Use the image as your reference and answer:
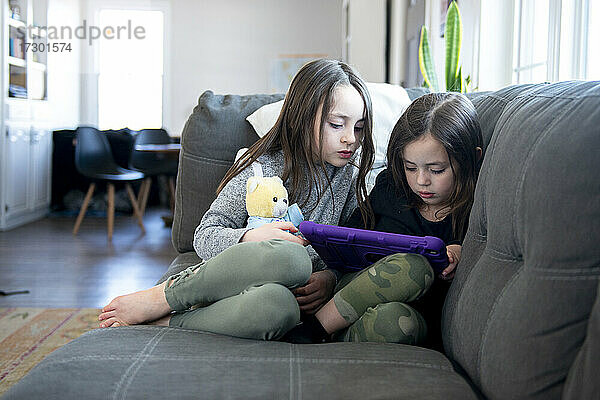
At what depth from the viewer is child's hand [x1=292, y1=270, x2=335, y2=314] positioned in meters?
1.40

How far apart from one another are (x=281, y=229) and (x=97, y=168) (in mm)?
4388

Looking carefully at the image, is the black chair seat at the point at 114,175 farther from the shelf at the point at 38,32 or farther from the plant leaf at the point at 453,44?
the plant leaf at the point at 453,44

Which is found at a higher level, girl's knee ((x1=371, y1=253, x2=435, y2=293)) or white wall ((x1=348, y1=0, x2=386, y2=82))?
white wall ((x1=348, y1=0, x2=386, y2=82))

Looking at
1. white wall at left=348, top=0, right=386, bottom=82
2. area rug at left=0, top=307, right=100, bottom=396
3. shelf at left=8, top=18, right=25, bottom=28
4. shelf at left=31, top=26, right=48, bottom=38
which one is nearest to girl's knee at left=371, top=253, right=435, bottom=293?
area rug at left=0, top=307, right=100, bottom=396

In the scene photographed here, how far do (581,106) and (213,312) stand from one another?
71cm

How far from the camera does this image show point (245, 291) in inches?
46.9

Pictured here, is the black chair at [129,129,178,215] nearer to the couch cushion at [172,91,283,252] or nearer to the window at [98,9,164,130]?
the window at [98,9,164,130]

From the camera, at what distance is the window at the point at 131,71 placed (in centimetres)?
776

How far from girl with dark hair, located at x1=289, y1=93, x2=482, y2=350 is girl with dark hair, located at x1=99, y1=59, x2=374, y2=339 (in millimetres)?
85

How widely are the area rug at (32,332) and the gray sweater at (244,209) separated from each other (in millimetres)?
909

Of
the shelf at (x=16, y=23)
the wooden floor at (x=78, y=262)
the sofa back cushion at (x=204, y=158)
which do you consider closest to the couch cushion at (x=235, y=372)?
the sofa back cushion at (x=204, y=158)

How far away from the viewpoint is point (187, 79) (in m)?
7.96

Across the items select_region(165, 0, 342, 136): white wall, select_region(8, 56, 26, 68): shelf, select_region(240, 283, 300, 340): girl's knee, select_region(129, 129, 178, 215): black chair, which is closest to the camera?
select_region(240, 283, 300, 340): girl's knee

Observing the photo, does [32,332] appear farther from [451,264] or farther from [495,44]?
[495,44]
